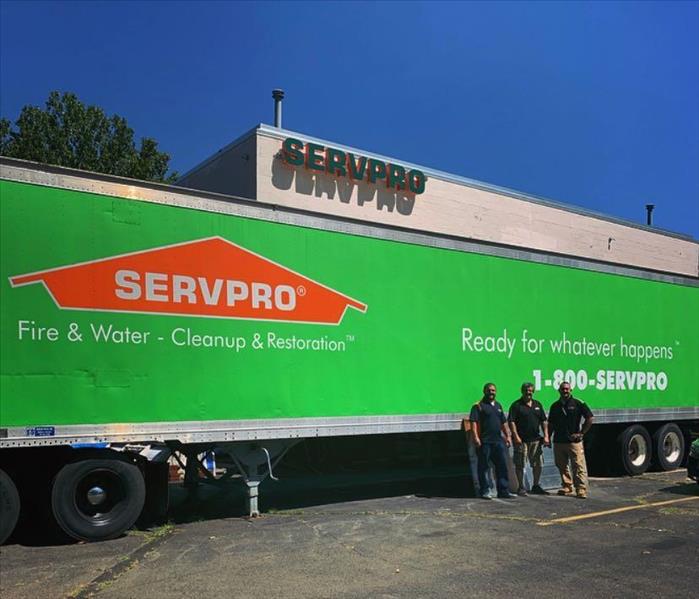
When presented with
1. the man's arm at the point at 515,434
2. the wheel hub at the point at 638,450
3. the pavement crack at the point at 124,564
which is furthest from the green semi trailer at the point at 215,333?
the wheel hub at the point at 638,450

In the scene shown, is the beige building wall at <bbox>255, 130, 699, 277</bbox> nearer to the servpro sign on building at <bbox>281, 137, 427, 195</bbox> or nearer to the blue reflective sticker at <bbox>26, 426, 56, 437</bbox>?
the servpro sign on building at <bbox>281, 137, 427, 195</bbox>

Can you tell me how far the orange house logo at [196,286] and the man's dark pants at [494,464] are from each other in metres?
3.04

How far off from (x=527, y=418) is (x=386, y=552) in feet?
13.8

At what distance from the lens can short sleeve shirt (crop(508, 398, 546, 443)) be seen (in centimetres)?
1020

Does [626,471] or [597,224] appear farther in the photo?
[597,224]

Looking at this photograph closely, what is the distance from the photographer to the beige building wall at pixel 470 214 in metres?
16.0

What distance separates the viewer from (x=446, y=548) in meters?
6.90

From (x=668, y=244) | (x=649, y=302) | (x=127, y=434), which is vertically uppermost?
(x=668, y=244)

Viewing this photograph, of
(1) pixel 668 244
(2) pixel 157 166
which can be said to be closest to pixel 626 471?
(1) pixel 668 244

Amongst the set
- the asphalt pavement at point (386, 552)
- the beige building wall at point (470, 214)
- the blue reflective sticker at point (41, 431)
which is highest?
the beige building wall at point (470, 214)

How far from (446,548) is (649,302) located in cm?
797

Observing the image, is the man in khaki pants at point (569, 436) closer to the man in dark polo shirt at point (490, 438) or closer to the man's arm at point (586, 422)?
the man's arm at point (586, 422)

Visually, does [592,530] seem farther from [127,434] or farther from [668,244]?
[668,244]

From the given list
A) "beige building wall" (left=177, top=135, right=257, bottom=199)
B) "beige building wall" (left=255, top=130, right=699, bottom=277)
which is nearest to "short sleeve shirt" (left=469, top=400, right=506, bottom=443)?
"beige building wall" (left=255, top=130, right=699, bottom=277)
